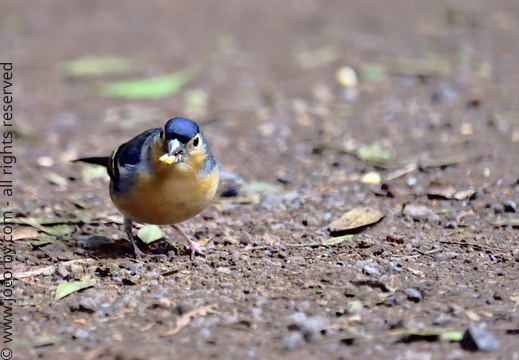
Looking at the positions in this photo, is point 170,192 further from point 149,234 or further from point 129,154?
point 149,234

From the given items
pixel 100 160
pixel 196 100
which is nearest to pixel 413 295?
pixel 100 160

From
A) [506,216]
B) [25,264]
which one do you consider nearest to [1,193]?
[25,264]

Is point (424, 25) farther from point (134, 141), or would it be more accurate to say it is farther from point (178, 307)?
point (178, 307)

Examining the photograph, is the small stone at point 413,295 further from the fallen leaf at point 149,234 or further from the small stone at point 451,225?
the fallen leaf at point 149,234

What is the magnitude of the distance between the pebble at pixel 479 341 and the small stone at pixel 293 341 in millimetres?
754

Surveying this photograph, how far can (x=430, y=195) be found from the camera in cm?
612

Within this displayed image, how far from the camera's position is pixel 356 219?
5602 mm

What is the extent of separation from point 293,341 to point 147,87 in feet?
18.4

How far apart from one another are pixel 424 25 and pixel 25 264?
296 inches

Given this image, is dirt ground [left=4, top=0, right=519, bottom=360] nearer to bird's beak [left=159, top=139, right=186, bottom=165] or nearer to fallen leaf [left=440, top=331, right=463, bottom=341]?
fallen leaf [left=440, top=331, right=463, bottom=341]

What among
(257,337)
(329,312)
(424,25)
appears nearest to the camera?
(257,337)

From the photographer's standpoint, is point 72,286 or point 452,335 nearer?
point 452,335

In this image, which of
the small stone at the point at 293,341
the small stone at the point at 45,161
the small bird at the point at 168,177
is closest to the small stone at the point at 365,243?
the small bird at the point at 168,177

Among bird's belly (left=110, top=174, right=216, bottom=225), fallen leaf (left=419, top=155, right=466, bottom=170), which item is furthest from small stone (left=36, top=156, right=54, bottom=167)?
fallen leaf (left=419, top=155, right=466, bottom=170)
